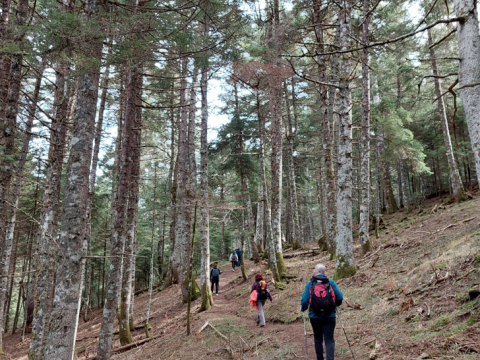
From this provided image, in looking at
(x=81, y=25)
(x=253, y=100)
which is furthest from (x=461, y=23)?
(x=253, y=100)

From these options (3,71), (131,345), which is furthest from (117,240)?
(3,71)

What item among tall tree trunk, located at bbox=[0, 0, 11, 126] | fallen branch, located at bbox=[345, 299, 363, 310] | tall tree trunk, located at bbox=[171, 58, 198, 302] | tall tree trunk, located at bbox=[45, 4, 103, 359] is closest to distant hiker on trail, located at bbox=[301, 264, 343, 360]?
fallen branch, located at bbox=[345, 299, 363, 310]

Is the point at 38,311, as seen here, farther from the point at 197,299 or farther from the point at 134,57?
the point at 134,57

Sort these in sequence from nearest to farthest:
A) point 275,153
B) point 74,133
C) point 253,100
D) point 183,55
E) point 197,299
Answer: point 74,133, point 183,55, point 275,153, point 197,299, point 253,100

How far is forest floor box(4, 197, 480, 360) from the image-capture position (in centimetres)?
452

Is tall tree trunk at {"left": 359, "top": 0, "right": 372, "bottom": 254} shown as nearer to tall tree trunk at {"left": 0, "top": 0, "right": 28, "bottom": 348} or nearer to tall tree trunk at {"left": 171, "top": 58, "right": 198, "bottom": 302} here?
tall tree trunk at {"left": 171, "top": 58, "right": 198, "bottom": 302}

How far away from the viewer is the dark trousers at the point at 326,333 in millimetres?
4680

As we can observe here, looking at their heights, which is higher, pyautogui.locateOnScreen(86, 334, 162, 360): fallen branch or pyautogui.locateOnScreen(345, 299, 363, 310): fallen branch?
pyautogui.locateOnScreen(345, 299, 363, 310): fallen branch

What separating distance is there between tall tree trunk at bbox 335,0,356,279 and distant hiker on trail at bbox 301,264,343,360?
4.45 metres

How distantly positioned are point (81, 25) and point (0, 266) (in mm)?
8161

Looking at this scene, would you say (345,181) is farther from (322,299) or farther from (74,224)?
(74,224)

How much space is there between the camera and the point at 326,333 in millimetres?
4777

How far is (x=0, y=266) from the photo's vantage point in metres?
8.98

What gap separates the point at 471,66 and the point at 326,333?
14.7ft
